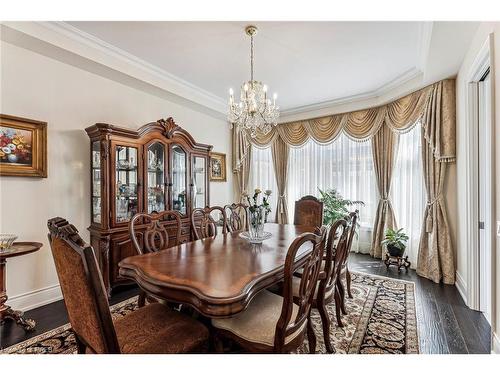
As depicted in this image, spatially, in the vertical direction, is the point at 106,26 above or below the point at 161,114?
above

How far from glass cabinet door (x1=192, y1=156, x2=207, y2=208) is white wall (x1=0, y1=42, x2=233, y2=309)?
1156 millimetres

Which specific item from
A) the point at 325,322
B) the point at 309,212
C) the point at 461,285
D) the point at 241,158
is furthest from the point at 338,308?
the point at 241,158

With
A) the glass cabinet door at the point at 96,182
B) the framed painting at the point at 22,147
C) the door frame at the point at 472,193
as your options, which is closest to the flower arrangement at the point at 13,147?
the framed painting at the point at 22,147

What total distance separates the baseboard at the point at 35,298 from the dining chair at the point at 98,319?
1.76m

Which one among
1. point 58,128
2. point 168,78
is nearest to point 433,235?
point 168,78

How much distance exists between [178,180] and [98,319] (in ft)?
9.08

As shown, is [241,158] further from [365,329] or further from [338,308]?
[365,329]

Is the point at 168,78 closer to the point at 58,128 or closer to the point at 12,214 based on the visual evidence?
the point at 58,128

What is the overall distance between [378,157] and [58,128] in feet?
14.2

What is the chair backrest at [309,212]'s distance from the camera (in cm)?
331

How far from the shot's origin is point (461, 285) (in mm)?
2771

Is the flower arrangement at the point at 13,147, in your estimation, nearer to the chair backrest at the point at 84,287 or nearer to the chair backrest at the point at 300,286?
the chair backrest at the point at 84,287

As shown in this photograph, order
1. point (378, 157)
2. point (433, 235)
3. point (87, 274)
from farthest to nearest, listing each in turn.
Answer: point (378, 157)
point (433, 235)
point (87, 274)

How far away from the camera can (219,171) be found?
492cm
